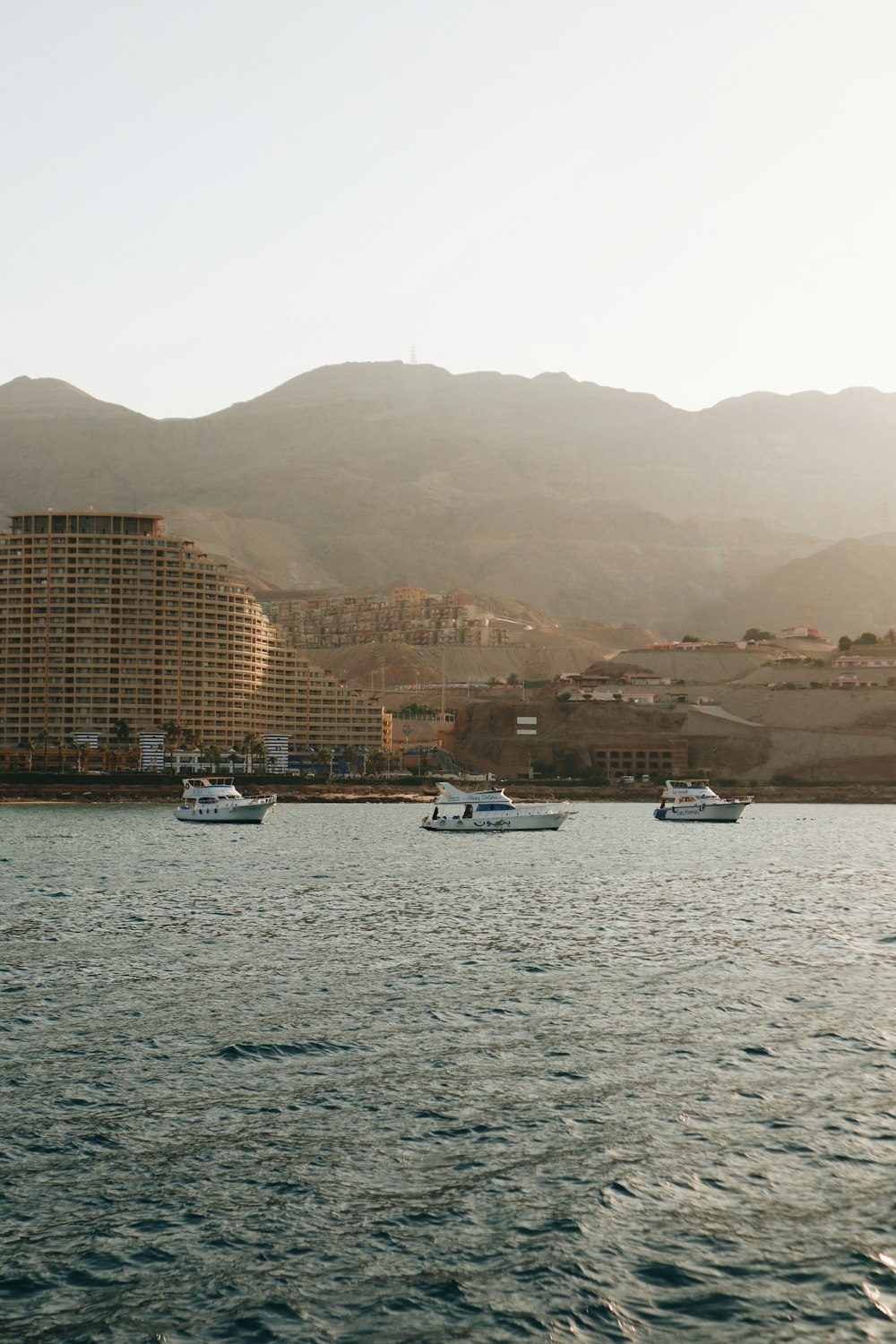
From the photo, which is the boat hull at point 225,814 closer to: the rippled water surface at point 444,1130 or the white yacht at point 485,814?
the white yacht at point 485,814

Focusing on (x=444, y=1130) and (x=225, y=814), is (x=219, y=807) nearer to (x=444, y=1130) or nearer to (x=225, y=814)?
(x=225, y=814)

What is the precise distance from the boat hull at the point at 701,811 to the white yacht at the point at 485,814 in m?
24.8

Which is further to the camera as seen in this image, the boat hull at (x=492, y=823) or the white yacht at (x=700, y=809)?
the white yacht at (x=700, y=809)

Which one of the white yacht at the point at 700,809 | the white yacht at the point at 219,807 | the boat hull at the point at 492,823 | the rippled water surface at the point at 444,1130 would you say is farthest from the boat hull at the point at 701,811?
the rippled water surface at the point at 444,1130

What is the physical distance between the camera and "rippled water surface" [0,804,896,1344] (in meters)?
19.1

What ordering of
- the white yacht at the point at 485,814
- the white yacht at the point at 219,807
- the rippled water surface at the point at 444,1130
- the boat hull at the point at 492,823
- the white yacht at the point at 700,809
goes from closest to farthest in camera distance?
the rippled water surface at the point at 444,1130, the boat hull at the point at 492,823, the white yacht at the point at 485,814, the white yacht at the point at 219,807, the white yacht at the point at 700,809

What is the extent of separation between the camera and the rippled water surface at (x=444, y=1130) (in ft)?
62.7

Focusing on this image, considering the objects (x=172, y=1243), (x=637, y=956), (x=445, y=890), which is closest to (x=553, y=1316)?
(x=172, y=1243)

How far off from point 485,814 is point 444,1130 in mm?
100161

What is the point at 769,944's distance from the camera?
5212 centimetres

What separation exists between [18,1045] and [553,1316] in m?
18.6

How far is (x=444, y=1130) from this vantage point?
26.3m

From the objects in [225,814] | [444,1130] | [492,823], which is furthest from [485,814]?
[444,1130]

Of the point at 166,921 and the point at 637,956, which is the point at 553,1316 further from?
the point at 166,921
